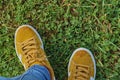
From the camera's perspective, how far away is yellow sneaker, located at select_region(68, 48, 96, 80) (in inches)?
94.5

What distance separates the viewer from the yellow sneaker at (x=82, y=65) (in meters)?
2.40

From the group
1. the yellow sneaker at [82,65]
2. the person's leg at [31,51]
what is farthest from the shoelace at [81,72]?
the person's leg at [31,51]

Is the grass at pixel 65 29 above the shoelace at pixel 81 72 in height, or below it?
above

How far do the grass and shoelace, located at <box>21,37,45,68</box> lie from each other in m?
0.10

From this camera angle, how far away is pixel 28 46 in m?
2.48

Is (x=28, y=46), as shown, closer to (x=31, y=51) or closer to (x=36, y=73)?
(x=31, y=51)

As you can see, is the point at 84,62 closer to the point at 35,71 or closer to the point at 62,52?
the point at 62,52

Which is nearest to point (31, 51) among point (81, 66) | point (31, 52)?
point (31, 52)

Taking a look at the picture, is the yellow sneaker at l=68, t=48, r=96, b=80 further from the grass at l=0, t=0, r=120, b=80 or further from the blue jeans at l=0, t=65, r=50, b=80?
the blue jeans at l=0, t=65, r=50, b=80

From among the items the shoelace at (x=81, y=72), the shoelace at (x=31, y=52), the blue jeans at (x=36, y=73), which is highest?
the shoelace at (x=31, y=52)

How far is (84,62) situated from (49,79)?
31cm

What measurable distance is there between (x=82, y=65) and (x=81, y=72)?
54 mm

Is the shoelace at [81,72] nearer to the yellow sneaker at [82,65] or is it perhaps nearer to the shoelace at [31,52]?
the yellow sneaker at [82,65]

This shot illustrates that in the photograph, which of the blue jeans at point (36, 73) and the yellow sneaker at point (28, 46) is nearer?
the blue jeans at point (36, 73)
